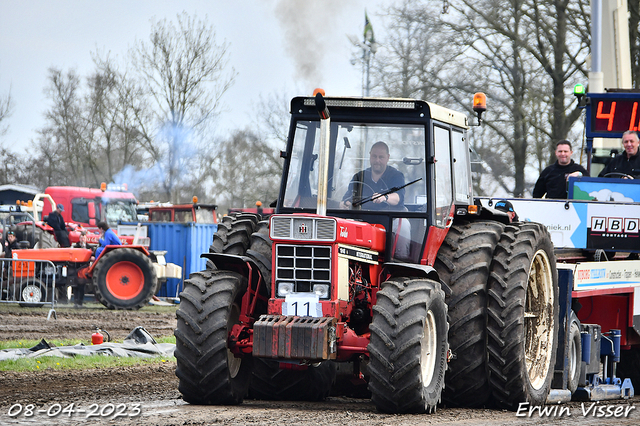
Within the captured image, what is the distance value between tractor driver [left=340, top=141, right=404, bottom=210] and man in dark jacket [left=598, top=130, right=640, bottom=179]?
4.66m

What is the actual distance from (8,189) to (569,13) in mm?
28820

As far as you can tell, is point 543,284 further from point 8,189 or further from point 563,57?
point 8,189

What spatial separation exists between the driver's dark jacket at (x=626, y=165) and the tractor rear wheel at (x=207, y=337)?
6.25m

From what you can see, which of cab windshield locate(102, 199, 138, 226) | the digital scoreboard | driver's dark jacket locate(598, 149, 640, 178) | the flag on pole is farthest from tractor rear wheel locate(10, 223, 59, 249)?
driver's dark jacket locate(598, 149, 640, 178)

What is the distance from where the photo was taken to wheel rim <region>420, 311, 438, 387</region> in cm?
675

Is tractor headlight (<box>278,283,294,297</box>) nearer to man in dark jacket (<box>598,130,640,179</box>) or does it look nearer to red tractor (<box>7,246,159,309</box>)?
man in dark jacket (<box>598,130,640,179</box>)

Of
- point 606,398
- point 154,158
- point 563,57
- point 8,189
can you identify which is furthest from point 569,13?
point 8,189

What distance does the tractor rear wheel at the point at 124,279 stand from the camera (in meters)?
19.6

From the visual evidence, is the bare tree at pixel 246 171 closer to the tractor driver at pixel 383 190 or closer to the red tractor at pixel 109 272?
the red tractor at pixel 109 272

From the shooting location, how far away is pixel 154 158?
35.0 metres

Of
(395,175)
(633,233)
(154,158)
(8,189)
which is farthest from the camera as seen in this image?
(8,189)

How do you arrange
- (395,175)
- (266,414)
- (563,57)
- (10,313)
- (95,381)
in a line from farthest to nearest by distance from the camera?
(563,57), (10,313), (95,381), (395,175), (266,414)

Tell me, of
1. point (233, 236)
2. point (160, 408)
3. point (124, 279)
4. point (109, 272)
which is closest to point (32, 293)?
point (109, 272)

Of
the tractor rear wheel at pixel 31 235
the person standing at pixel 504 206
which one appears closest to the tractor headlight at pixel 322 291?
the person standing at pixel 504 206
